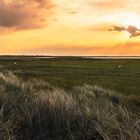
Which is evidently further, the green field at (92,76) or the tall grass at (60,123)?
the green field at (92,76)

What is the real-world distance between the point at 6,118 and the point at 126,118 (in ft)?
8.26

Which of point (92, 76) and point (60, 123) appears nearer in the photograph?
point (60, 123)

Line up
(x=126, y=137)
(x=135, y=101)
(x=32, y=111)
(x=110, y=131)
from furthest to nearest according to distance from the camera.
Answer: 1. (x=135, y=101)
2. (x=32, y=111)
3. (x=110, y=131)
4. (x=126, y=137)

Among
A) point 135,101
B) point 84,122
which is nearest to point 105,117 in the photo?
point 84,122

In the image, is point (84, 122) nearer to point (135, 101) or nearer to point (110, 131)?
point (110, 131)

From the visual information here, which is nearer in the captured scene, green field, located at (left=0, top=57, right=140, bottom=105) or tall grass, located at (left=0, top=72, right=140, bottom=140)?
tall grass, located at (left=0, top=72, right=140, bottom=140)

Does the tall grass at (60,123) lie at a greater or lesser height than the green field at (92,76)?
greater

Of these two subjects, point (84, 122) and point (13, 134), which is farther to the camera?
point (84, 122)

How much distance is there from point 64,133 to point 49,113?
803 mm

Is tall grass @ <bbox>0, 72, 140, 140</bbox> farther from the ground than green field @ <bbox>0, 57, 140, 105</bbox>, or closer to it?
farther from the ground

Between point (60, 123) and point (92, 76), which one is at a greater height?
point (60, 123)

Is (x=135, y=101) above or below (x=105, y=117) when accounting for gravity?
below

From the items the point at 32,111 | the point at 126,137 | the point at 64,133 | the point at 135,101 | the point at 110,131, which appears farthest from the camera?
the point at 135,101

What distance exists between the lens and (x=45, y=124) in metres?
7.44
